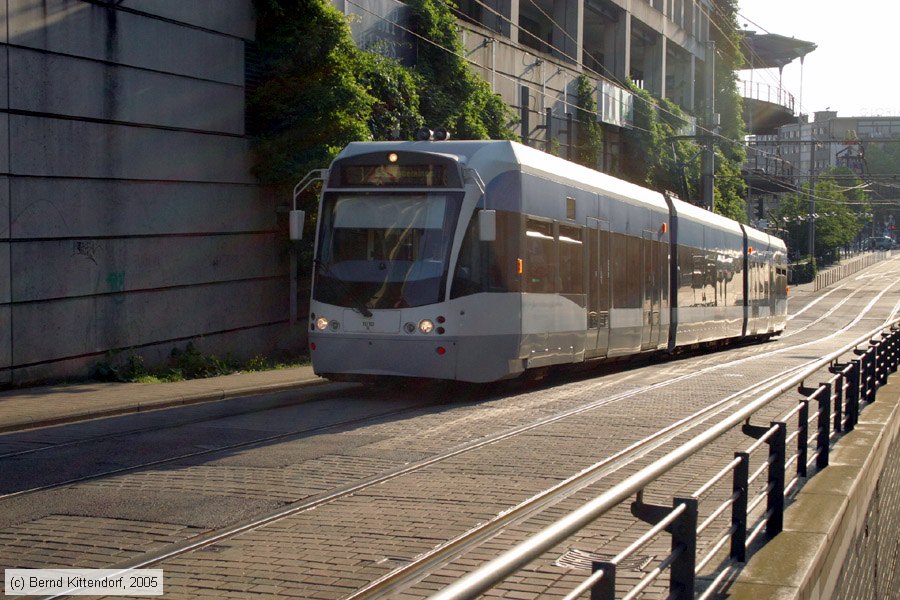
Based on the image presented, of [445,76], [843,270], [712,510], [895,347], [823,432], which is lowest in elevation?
[712,510]

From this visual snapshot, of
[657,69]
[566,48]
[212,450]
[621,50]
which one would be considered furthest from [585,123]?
[212,450]

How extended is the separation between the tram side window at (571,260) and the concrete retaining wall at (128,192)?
7.59 m

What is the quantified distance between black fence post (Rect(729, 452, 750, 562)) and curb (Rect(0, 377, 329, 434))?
973cm

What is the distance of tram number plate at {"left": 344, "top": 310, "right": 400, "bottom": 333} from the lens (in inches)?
607

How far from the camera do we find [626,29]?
2010 inches

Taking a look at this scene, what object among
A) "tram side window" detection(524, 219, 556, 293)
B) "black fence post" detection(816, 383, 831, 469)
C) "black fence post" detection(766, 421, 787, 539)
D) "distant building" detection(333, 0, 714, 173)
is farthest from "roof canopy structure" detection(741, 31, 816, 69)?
"black fence post" detection(766, 421, 787, 539)

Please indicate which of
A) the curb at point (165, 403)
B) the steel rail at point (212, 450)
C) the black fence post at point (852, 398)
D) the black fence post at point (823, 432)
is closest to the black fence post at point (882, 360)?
the black fence post at point (852, 398)

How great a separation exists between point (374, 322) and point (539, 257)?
2885 millimetres

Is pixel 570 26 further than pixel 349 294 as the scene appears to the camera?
Yes

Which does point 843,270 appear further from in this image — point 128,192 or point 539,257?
point 539,257

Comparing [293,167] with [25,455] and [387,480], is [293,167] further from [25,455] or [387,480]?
[387,480]

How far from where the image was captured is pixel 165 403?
53.4 feet

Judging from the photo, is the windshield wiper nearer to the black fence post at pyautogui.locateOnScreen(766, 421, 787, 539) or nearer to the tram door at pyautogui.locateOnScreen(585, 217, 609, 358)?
the tram door at pyautogui.locateOnScreen(585, 217, 609, 358)

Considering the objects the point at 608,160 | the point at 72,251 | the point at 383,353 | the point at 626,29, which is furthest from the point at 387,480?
the point at 626,29
